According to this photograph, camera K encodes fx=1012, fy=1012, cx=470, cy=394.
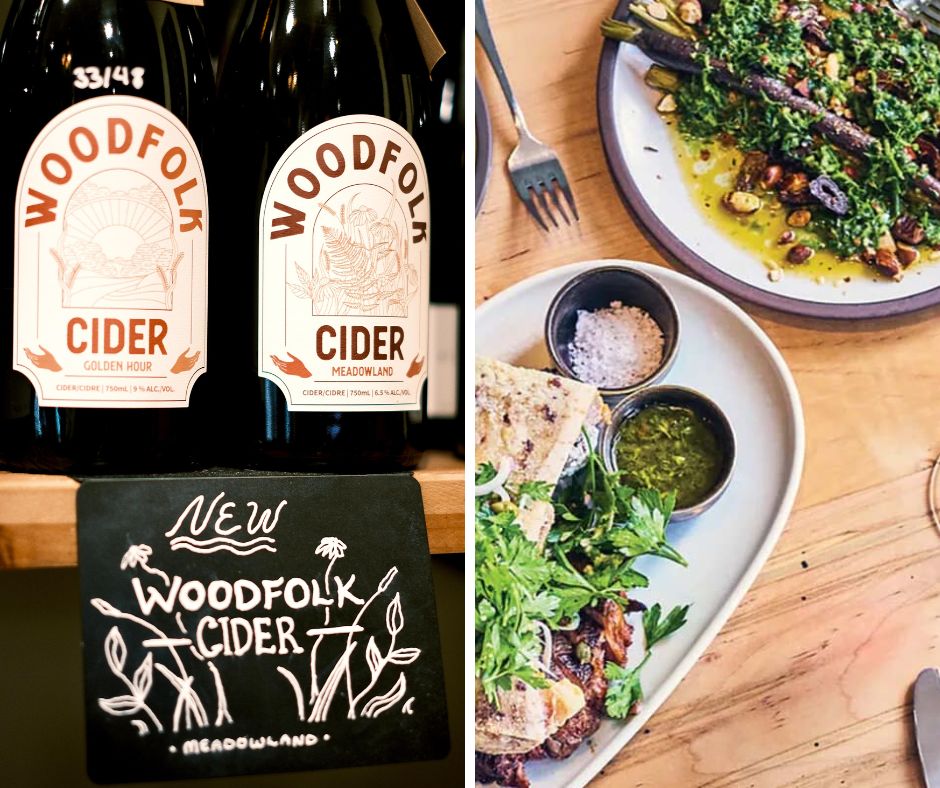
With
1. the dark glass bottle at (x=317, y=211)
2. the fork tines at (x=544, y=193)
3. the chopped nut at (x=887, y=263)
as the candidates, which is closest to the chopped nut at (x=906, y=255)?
the chopped nut at (x=887, y=263)

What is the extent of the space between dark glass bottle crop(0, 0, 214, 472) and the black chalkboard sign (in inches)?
3.0

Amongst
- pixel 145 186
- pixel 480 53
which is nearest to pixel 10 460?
pixel 145 186

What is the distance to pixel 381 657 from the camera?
657mm

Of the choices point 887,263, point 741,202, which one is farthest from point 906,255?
point 741,202

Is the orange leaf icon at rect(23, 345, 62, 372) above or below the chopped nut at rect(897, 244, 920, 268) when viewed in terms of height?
below

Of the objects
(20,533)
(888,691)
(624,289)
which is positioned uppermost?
(624,289)

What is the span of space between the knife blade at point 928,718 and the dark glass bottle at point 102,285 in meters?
0.52

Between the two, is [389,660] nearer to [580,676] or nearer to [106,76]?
[580,676]

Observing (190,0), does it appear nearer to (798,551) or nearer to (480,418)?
(480,418)

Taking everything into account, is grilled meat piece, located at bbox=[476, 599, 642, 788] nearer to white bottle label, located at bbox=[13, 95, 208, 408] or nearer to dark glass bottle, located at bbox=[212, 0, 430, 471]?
dark glass bottle, located at bbox=[212, 0, 430, 471]

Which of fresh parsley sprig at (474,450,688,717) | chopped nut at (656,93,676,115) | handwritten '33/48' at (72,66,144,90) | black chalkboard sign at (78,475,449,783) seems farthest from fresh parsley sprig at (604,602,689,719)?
handwritten '33/48' at (72,66,144,90)

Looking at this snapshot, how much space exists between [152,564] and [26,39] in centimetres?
44

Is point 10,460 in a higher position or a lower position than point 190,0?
lower

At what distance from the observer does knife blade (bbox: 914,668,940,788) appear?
663 mm
